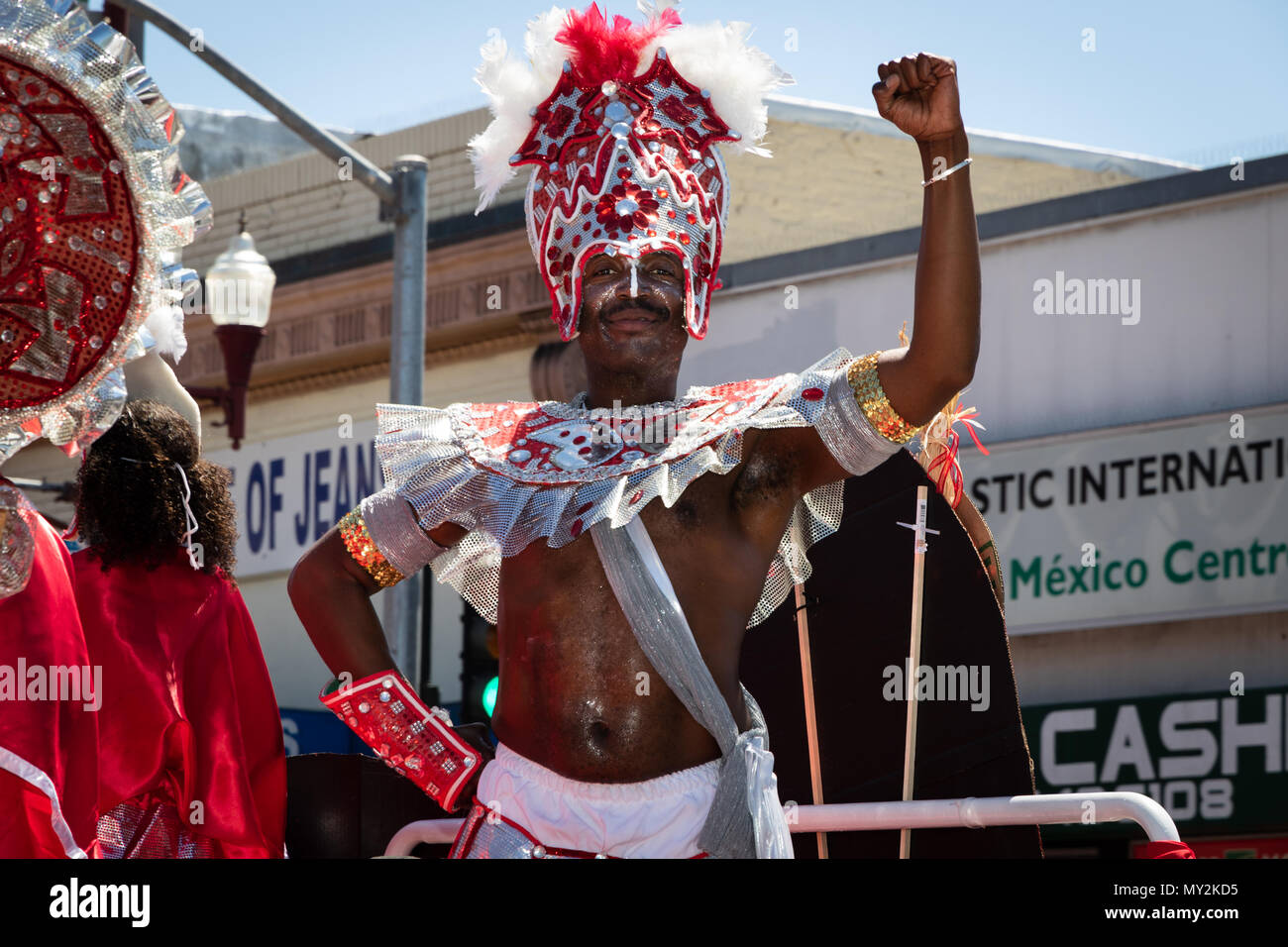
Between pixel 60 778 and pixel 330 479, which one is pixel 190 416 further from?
pixel 330 479

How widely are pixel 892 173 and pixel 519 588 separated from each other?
12038 mm

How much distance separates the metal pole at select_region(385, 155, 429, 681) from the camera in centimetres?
894

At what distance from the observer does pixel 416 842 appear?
4.34m

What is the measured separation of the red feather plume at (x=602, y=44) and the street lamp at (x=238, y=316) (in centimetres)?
618

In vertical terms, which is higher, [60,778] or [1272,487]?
[1272,487]

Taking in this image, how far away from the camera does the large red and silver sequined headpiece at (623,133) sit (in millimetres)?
3723

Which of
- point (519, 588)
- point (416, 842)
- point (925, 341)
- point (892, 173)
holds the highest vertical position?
point (892, 173)

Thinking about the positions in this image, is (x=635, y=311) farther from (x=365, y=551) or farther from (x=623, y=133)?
(x=365, y=551)

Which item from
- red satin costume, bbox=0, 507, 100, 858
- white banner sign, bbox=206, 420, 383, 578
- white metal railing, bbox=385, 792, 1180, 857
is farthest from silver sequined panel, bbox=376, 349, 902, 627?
white banner sign, bbox=206, 420, 383, 578

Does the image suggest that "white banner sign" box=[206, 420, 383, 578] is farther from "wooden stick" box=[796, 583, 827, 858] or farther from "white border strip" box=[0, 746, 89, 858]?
"white border strip" box=[0, 746, 89, 858]

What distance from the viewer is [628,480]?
3488 millimetres

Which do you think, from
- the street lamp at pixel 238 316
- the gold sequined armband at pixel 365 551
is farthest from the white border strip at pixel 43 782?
the street lamp at pixel 238 316
